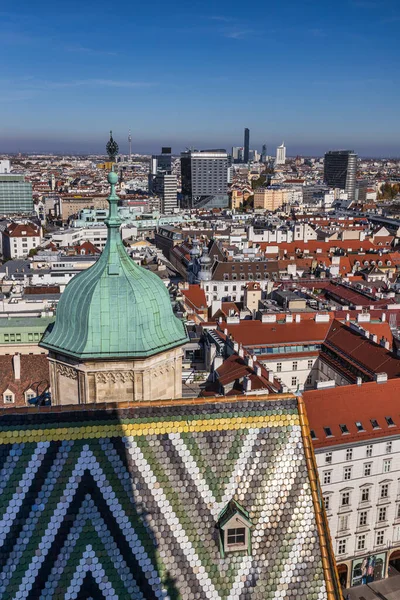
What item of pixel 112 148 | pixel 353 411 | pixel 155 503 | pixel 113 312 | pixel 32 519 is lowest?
pixel 353 411

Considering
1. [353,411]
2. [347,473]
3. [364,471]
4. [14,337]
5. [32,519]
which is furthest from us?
[14,337]

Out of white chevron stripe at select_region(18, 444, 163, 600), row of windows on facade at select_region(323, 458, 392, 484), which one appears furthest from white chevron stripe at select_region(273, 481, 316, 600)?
row of windows on facade at select_region(323, 458, 392, 484)

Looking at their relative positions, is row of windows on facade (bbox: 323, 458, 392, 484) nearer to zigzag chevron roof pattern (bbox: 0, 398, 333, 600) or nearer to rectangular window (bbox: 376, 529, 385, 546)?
rectangular window (bbox: 376, 529, 385, 546)

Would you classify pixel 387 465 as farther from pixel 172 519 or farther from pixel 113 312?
pixel 172 519

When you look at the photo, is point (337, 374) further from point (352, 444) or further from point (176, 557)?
point (176, 557)

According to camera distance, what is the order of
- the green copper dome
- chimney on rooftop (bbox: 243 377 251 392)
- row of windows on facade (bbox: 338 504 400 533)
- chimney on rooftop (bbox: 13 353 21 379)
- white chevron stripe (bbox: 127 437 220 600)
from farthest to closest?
chimney on rooftop (bbox: 13 353 21 379) < row of windows on facade (bbox: 338 504 400 533) < chimney on rooftop (bbox: 243 377 251 392) < the green copper dome < white chevron stripe (bbox: 127 437 220 600)

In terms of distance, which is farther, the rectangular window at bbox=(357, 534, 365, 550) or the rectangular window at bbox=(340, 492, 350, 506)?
the rectangular window at bbox=(357, 534, 365, 550)

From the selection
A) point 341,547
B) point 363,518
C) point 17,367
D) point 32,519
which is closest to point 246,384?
point 363,518
